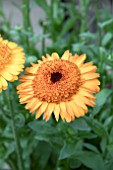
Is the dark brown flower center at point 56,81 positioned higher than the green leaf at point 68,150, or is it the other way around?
the dark brown flower center at point 56,81

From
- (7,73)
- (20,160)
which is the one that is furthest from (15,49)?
(20,160)

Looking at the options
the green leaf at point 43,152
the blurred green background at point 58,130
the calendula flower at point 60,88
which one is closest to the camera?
the calendula flower at point 60,88

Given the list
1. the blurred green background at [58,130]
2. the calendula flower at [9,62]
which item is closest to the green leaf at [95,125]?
the blurred green background at [58,130]

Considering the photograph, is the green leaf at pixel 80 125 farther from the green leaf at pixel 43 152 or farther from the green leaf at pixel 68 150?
the green leaf at pixel 43 152

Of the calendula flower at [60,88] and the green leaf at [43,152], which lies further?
the green leaf at [43,152]

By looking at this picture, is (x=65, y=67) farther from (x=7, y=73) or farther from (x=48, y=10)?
(x=48, y=10)

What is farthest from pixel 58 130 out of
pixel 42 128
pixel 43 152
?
pixel 43 152
